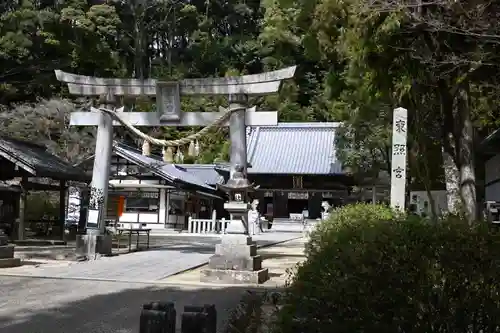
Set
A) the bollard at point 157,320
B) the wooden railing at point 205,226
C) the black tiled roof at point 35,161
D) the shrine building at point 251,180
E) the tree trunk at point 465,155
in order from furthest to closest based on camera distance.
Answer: the shrine building at point 251,180
the wooden railing at point 205,226
the black tiled roof at point 35,161
the tree trunk at point 465,155
the bollard at point 157,320

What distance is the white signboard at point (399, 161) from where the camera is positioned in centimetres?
1163

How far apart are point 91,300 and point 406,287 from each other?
631cm

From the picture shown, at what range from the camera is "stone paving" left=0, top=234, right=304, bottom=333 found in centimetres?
695

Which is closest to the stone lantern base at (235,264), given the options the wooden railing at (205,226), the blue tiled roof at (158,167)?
the wooden railing at (205,226)

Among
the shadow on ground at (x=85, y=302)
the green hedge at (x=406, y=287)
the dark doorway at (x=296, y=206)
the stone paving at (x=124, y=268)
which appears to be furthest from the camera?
the dark doorway at (x=296, y=206)

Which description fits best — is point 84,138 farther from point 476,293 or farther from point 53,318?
point 476,293

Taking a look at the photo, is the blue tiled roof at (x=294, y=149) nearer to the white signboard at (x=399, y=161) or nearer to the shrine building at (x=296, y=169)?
the shrine building at (x=296, y=169)

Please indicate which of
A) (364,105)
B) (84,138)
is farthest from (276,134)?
(364,105)

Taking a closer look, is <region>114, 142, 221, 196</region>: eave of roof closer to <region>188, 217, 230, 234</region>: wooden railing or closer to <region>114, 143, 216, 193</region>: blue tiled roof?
<region>114, 143, 216, 193</region>: blue tiled roof

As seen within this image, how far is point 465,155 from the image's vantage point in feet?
34.9

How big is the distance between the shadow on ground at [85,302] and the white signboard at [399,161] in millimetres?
3707

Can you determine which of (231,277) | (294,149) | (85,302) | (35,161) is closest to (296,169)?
(294,149)

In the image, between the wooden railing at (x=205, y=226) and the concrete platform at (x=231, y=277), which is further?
the wooden railing at (x=205, y=226)

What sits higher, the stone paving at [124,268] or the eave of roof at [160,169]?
the eave of roof at [160,169]
